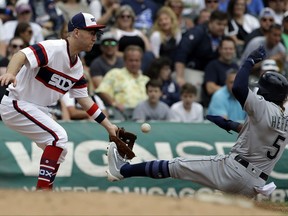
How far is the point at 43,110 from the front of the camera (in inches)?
368

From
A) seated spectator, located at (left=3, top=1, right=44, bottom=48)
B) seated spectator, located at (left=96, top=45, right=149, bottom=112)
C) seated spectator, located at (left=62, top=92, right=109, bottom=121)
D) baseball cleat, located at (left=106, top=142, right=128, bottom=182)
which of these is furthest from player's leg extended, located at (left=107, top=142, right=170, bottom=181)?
seated spectator, located at (left=3, top=1, right=44, bottom=48)

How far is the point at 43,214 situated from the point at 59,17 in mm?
8802

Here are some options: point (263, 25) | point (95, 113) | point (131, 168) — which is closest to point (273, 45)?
point (263, 25)

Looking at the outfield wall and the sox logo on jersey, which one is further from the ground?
the sox logo on jersey

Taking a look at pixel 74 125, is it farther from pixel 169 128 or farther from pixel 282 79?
pixel 282 79

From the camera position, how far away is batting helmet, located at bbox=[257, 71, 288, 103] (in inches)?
347

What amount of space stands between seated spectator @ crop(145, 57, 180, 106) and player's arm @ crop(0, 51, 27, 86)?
524 cm

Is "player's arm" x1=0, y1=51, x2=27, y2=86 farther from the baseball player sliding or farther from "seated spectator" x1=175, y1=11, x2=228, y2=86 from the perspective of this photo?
"seated spectator" x1=175, y1=11, x2=228, y2=86

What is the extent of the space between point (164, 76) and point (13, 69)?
5590 millimetres

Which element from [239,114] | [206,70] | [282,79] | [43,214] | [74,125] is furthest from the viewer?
[206,70]

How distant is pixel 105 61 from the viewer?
14.1 metres

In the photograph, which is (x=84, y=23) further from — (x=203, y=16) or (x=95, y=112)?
(x=203, y=16)

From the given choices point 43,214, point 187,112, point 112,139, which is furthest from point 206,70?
point 43,214

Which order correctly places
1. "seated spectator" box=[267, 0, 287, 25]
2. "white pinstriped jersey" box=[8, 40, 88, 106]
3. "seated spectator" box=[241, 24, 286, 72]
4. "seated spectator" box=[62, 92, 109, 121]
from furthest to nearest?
1. "seated spectator" box=[267, 0, 287, 25]
2. "seated spectator" box=[241, 24, 286, 72]
3. "seated spectator" box=[62, 92, 109, 121]
4. "white pinstriped jersey" box=[8, 40, 88, 106]
